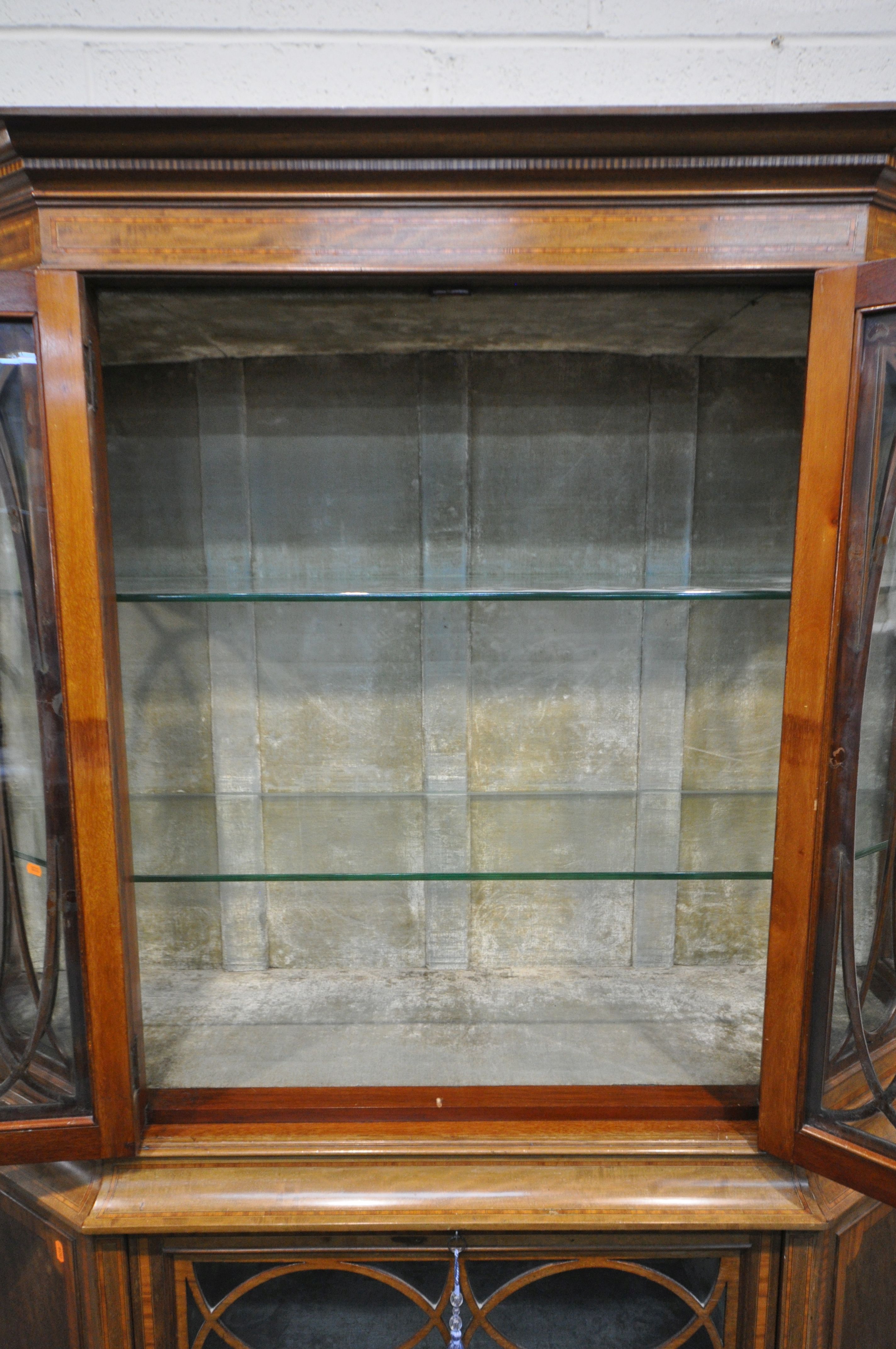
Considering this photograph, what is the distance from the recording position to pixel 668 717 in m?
1.23

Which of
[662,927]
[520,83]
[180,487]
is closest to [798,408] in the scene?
[520,83]

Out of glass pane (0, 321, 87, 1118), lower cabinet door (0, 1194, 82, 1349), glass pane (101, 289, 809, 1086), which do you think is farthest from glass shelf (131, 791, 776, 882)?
lower cabinet door (0, 1194, 82, 1349)

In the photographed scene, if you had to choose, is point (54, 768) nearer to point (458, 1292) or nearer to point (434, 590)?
point (434, 590)

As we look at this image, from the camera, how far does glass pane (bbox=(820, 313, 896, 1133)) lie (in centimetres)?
77

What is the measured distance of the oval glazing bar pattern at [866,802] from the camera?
771mm

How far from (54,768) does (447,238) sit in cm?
72

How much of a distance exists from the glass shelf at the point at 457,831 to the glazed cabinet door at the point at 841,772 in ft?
1.06

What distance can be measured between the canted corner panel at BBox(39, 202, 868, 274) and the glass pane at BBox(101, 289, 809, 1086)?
1.13 ft

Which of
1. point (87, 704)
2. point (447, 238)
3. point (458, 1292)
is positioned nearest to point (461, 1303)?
point (458, 1292)

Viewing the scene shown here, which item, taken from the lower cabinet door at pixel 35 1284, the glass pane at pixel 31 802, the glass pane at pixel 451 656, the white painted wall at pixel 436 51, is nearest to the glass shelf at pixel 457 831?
the glass pane at pixel 451 656

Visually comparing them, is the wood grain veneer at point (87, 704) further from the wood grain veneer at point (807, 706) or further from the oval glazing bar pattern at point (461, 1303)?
the wood grain veneer at point (807, 706)

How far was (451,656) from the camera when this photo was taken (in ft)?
4.04

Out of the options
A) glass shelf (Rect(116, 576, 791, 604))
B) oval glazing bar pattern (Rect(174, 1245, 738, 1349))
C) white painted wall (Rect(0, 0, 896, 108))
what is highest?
white painted wall (Rect(0, 0, 896, 108))

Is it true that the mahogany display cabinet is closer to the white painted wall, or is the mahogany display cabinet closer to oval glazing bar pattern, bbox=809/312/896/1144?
oval glazing bar pattern, bbox=809/312/896/1144
